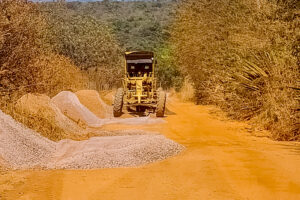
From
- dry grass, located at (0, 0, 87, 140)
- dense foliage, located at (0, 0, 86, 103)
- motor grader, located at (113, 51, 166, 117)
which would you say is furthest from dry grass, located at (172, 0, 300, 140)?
dense foliage, located at (0, 0, 86, 103)

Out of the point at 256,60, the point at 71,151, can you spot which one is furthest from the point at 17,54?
the point at 256,60

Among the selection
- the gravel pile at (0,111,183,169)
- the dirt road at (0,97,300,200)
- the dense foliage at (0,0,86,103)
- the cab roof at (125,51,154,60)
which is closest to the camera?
the dirt road at (0,97,300,200)

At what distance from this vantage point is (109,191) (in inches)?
249

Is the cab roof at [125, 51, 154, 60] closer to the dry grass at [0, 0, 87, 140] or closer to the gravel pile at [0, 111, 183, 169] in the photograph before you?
the dry grass at [0, 0, 87, 140]

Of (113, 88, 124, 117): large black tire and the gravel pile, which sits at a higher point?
(113, 88, 124, 117): large black tire

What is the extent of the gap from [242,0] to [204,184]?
12.2 m

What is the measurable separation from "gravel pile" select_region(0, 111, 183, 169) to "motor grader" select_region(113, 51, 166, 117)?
22.6 feet

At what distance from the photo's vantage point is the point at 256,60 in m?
14.5

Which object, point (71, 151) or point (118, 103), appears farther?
point (118, 103)

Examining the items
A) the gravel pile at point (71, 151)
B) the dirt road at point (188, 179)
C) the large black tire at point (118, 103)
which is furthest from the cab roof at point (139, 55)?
the dirt road at point (188, 179)

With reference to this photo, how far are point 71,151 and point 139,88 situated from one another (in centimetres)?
874

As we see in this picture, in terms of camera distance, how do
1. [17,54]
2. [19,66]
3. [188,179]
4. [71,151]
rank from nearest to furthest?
[188,179], [71,151], [17,54], [19,66]

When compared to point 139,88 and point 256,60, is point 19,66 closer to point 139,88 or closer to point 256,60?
point 139,88

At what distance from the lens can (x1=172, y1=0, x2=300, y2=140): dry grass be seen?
11867mm
